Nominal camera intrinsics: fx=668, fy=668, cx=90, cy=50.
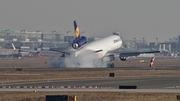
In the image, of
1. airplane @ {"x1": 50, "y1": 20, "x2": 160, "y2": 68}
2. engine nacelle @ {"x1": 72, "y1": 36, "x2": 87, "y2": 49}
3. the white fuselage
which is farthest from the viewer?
the white fuselage

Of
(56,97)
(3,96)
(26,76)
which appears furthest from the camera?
(26,76)

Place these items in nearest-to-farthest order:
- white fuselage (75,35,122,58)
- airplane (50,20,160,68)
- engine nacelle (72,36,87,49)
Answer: airplane (50,20,160,68), engine nacelle (72,36,87,49), white fuselage (75,35,122,58)

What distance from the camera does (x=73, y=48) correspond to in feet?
422

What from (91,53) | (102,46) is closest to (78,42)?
(91,53)

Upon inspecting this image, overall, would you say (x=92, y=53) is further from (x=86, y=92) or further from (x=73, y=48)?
→ (x=86, y=92)

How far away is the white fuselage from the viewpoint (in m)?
129

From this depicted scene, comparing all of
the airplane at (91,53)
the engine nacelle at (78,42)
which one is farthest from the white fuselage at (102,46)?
→ the engine nacelle at (78,42)

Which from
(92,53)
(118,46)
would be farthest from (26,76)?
(118,46)

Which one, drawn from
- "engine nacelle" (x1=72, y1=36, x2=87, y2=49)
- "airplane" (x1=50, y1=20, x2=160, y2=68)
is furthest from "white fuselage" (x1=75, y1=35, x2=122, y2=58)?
"engine nacelle" (x1=72, y1=36, x2=87, y2=49)

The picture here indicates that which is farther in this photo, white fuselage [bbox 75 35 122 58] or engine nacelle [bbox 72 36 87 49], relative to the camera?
white fuselage [bbox 75 35 122 58]

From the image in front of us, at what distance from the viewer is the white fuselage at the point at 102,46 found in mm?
128875

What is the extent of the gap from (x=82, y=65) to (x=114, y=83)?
48825 mm

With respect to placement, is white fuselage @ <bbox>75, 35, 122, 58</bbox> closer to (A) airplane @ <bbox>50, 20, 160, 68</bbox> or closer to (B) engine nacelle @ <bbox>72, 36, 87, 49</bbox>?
(A) airplane @ <bbox>50, 20, 160, 68</bbox>

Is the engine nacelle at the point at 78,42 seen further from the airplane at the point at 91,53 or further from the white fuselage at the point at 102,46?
the white fuselage at the point at 102,46
